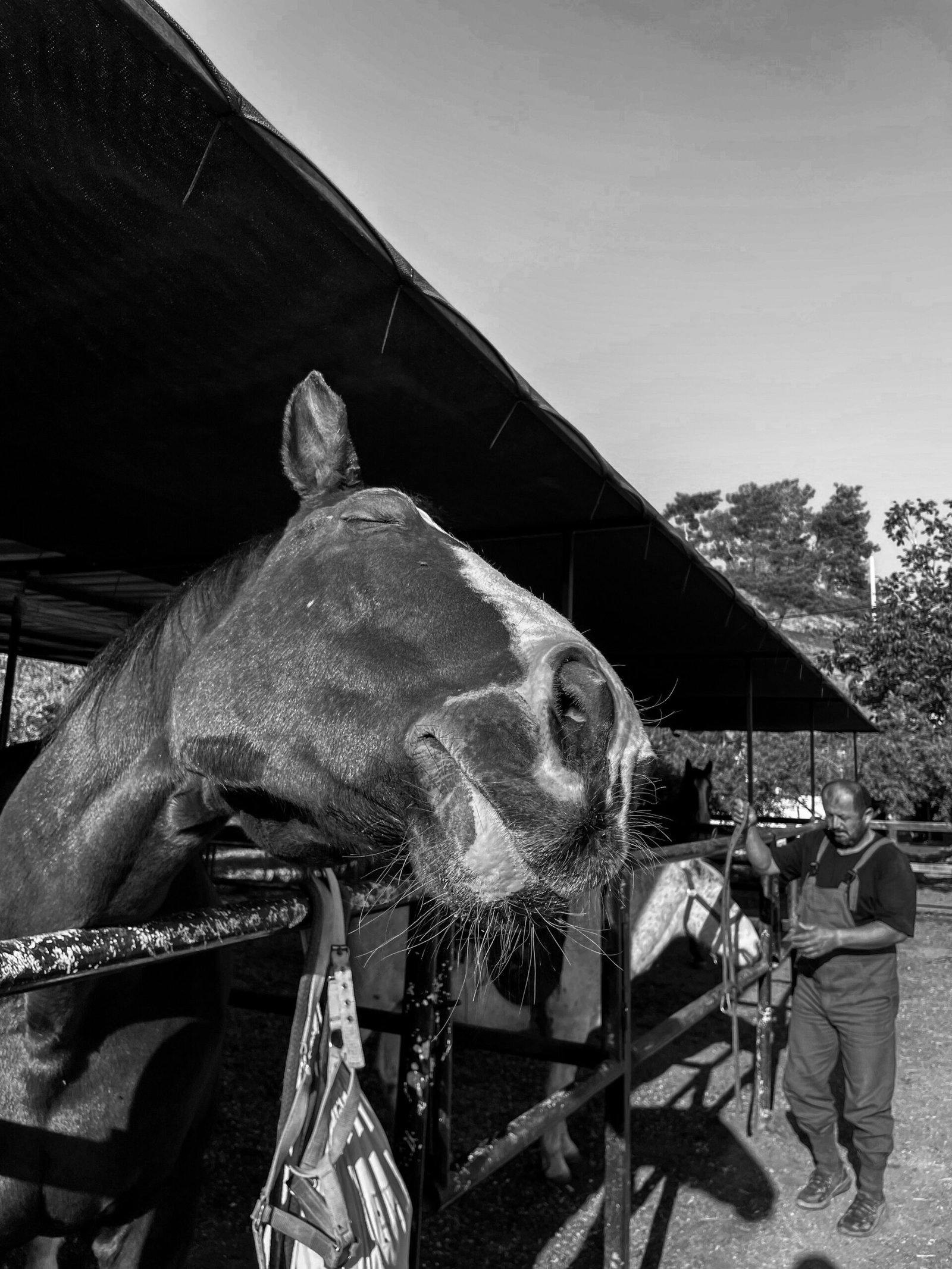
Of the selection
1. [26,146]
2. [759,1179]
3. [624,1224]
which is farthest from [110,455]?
[759,1179]

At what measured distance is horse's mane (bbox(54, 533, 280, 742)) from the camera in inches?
68.8

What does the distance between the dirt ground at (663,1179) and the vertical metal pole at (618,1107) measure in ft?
2.30

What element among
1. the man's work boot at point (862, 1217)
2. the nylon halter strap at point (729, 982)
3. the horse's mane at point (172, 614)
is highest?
the horse's mane at point (172, 614)

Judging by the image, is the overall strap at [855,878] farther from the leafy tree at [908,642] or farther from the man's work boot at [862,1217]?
the leafy tree at [908,642]

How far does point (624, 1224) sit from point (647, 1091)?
9.62ft

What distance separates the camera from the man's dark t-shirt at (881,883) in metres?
4.46

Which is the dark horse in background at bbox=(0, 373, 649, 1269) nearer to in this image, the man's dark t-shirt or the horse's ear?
the horse's ear

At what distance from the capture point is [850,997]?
15.0 ft

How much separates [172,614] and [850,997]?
13.6ft

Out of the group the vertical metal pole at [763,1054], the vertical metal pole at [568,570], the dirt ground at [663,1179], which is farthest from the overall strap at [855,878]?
the vertical metal pole at [568,570]

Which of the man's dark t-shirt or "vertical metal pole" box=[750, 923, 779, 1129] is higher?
the man's dark t-shirt

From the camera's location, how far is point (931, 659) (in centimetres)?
1196

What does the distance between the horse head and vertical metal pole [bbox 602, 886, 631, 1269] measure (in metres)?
1.64

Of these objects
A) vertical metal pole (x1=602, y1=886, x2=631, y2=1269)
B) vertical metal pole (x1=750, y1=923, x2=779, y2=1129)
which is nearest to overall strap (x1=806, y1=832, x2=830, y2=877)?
vertical metal pole (x1=750, y1=923, x2=779, y2=1129)
